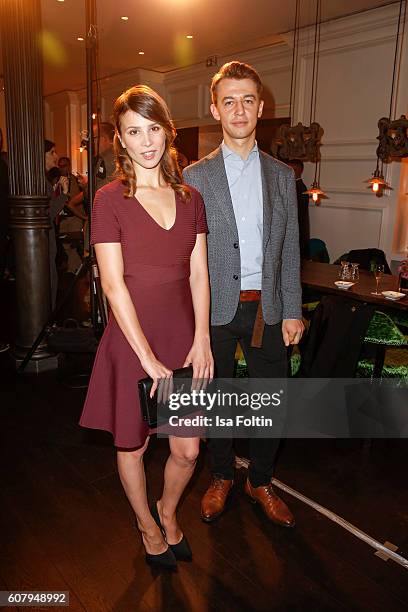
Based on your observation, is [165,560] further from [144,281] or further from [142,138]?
[142,138]

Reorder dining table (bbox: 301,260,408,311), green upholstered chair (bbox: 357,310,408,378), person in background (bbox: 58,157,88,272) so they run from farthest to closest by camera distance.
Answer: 1. person in background (bbox: 58,157,88,272)
2. dining table (bbox: 301,260,408,311)
3. green upholstered chair (bbox: 357,310,408,378)

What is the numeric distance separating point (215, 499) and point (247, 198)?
1.27 m

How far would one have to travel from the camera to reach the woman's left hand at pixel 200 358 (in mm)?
1725

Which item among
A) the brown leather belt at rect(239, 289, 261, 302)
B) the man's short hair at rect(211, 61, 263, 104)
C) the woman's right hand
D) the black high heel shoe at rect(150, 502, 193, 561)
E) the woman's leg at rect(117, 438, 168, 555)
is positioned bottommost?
the black high heel shoe at rect(150, 502, 193, 561)

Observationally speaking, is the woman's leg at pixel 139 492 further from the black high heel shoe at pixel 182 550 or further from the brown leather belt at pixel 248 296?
the brown leather belt at pixel 248 296

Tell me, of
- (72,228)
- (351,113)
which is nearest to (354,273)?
(351,113)

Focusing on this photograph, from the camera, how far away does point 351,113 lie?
5719mm

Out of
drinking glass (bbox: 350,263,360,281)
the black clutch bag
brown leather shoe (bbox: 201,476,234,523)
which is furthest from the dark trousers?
drinking glass (bbox: 350,263,360,281)

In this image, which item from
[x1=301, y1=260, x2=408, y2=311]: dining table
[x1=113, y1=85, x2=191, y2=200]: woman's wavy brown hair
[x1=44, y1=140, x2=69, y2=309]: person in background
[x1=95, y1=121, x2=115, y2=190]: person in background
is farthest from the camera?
[x1=44, y1=140, x2=69, y2=309]: person in background

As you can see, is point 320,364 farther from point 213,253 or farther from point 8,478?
point 8,478

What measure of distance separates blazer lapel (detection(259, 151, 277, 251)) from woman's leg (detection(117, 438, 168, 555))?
89 centimetres

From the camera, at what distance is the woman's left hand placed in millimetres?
1725

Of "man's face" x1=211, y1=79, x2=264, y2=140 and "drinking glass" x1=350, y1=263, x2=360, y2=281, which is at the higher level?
"man's face" x1=211, y1=79, x2=264, y2=140

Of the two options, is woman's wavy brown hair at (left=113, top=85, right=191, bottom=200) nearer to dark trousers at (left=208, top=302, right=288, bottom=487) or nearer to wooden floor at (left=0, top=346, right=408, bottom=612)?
dark trousers at (left=208, top=302, right=288, bottom=487)
